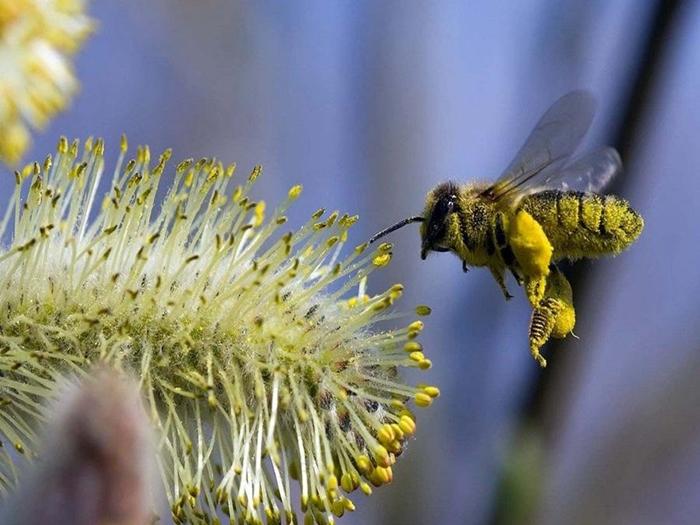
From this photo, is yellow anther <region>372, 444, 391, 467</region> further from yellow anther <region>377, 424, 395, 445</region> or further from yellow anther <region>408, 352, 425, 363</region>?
yellow anther <region>408, 352, 425, 363</region>

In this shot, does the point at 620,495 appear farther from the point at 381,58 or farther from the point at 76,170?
the point at 76,170

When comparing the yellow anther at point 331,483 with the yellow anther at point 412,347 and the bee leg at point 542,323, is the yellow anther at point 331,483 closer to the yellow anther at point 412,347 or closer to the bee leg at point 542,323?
the yellow anther at point 412,347

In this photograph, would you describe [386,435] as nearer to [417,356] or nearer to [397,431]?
[397,431]

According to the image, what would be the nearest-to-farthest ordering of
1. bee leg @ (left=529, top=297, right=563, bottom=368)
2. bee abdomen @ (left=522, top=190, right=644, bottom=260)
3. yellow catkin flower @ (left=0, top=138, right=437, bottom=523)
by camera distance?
yellow catkin flower @ (left=0, top=138, right=437, bottom=523) → bee leg @ (left=529, top=297, right=563, bottom=368) → bee abdomen @ (left=522, top=190, right=644, bottom=260)

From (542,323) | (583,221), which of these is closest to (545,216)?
(583,221)

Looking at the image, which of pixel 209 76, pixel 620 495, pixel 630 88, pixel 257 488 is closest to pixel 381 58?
pixel 209 76

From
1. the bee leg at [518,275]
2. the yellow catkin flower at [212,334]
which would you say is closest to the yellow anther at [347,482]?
the yellow catkin flower at [212,334]

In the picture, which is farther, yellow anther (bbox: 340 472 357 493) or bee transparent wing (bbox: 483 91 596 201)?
bee transparent wing (bbox: 483 91 596 201)

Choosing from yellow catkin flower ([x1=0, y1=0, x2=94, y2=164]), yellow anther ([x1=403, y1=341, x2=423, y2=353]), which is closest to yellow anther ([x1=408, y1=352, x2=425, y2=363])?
yellow anther ([x1=403, y1=341, x2=423, y2=353])
